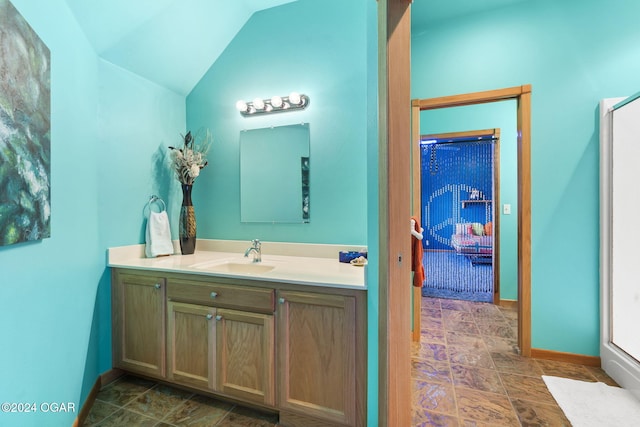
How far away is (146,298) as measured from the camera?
6.06 ft

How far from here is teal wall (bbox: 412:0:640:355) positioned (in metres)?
2.04

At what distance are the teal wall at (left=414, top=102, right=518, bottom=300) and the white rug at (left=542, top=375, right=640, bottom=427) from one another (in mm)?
1671

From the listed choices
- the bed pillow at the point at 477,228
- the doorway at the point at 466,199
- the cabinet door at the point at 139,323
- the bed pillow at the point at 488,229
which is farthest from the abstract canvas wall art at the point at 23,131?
the bed pillow at the point at 488,229

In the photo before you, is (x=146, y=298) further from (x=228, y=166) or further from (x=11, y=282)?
(x=228, y=166)

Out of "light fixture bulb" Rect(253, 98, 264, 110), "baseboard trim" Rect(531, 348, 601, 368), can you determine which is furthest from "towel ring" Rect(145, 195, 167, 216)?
"baseboard trim" Rect(531, 348, 601, 368)

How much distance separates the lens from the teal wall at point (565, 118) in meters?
2.04

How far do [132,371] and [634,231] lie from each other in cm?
349

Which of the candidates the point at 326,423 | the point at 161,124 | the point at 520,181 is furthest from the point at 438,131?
the point at 326,423

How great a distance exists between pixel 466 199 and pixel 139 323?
3476 mm

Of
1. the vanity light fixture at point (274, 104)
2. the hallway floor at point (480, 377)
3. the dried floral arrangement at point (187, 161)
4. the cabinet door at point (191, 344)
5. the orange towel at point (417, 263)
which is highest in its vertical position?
the vanity light fixture at point (274, 104)

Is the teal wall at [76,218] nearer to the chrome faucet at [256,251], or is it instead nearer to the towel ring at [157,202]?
the towel ring at [157,202]

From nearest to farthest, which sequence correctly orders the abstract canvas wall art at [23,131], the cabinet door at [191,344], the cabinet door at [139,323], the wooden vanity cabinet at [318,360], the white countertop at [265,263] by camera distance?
the abstract canvas wall art at [23,131] → the wooden vanity cabinet at [318,360] → the white countertop at [265,263] → the cabinet door at [191,344] → the cabinet door at [139,323]

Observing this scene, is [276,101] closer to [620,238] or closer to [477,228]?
[620,238]

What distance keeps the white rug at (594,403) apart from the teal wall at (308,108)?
154 centimetres
